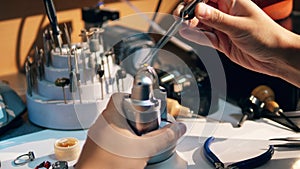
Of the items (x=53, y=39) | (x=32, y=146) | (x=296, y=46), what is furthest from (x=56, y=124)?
(x=296, y=46)

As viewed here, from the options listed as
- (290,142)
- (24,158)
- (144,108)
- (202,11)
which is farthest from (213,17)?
(24,158)

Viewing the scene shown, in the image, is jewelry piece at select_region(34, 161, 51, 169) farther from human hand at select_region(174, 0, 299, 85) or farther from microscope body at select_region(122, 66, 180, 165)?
human hand at select_region(174, 0, 299, 85)

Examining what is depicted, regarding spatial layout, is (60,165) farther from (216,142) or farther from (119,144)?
(216,142)

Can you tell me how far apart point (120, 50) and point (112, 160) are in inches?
13.1

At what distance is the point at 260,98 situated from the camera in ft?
2.97

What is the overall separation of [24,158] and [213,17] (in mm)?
381

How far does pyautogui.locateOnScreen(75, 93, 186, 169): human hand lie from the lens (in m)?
0.67

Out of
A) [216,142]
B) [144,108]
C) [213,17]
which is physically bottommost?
[216,142]

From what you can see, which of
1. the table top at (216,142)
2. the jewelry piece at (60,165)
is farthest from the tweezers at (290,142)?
the jewelry piece at (60,165)

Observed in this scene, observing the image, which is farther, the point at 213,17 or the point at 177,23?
the point at 177,23

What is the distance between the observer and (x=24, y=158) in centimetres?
75

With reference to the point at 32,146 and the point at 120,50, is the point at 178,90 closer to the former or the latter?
the point at 120,50

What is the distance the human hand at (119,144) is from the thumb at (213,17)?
0.17 metres

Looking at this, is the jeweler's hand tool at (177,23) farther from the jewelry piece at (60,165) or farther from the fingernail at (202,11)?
the jewelry piece at (60,165)
